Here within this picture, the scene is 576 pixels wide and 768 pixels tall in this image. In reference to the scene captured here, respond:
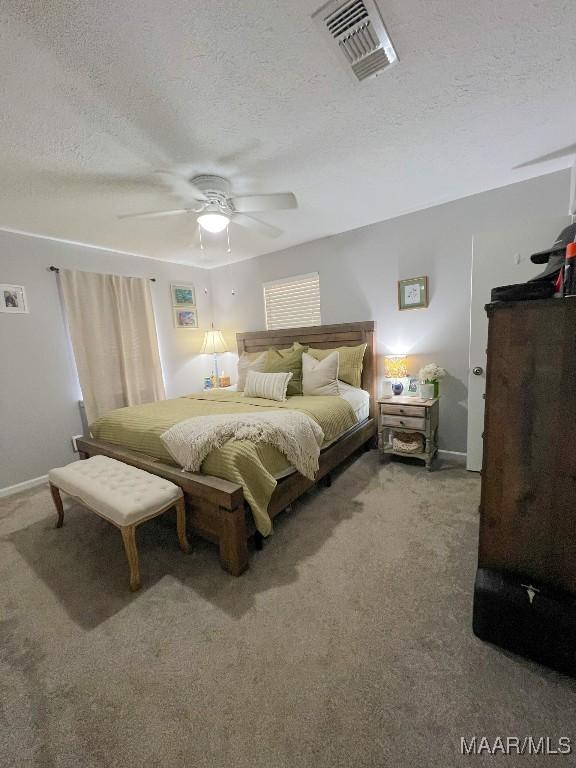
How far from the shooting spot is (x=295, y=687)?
3.66 ft

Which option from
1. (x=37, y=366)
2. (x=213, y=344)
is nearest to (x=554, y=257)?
(x=213, y=344)

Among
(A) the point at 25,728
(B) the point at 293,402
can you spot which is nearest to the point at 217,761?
(A) the point at 25,728

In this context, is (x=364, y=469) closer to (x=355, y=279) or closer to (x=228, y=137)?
(x=355, y=279)

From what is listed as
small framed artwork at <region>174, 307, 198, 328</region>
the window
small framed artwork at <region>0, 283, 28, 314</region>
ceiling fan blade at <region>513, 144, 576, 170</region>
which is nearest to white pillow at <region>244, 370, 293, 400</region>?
the window

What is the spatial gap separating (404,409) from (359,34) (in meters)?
2.44

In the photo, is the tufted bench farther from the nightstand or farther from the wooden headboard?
the wooden headboard

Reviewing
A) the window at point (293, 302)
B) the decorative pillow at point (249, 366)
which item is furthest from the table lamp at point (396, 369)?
the decorative pillow at point (249, 366)

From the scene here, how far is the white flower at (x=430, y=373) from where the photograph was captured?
9.22 ft

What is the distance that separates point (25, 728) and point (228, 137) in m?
2.76

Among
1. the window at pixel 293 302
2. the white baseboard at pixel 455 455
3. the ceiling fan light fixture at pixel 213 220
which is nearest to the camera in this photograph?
the ceiling fan light fixture at pixel 213 220

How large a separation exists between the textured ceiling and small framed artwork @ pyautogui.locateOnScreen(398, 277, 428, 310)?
0.83 metres

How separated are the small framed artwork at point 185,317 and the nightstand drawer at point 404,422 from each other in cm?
320

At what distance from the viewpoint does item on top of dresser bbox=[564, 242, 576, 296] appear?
1.04m

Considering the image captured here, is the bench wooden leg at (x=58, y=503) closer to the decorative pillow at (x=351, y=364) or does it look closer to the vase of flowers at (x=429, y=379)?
the decorative pillow at (x=351, y=364)
